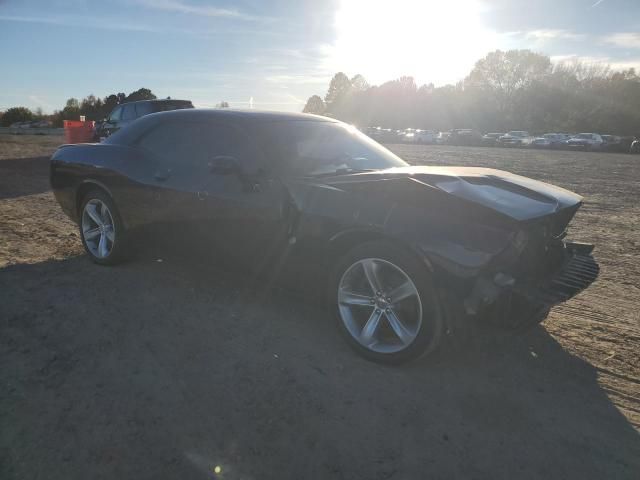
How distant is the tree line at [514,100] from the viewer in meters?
54.9

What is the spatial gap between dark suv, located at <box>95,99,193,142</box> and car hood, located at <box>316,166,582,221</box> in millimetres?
10979

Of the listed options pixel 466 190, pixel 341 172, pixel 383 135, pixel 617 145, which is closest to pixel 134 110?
pixel 341 172

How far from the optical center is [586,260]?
10.4ft

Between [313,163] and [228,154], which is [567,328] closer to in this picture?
[313,163]

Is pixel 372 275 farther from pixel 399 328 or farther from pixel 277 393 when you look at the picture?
pixel 277 393

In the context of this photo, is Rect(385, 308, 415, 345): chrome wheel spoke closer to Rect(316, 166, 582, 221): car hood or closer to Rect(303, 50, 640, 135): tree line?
Rect(316, 166, 582, 221): car hood

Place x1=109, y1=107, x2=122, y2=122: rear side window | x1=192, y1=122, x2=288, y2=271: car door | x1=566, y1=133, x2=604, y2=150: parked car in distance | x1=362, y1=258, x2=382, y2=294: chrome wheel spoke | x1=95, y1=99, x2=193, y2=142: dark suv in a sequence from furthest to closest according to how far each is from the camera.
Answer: x1=566, y1=133, x2=604, y2=150: parked car in distance < x1=109, y1=107, x2=122, y2=122: rear side window < x1=95, y1=99, x2=193, y2=142: dark suv < x1=192, y1=122, x2=288, y2=271: car door < x1=362, y1=258, x2=382, y2=294: chrome wheel spoke

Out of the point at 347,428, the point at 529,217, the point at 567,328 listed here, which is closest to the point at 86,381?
the point at 347,428

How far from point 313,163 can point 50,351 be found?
217 centimetres

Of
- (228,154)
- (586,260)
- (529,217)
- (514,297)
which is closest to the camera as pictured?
(514,297)

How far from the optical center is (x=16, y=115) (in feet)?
177

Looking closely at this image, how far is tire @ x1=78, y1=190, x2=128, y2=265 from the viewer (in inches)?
171

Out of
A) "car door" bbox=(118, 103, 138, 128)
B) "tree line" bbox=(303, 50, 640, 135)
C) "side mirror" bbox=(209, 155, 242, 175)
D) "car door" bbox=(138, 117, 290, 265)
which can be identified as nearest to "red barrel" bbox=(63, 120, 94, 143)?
"car door" bbox=(118, 103, 138, 128)

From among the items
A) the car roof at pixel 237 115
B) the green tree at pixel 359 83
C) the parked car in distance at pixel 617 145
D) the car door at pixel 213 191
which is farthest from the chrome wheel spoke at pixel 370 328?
the green tree at pixel 359 83
